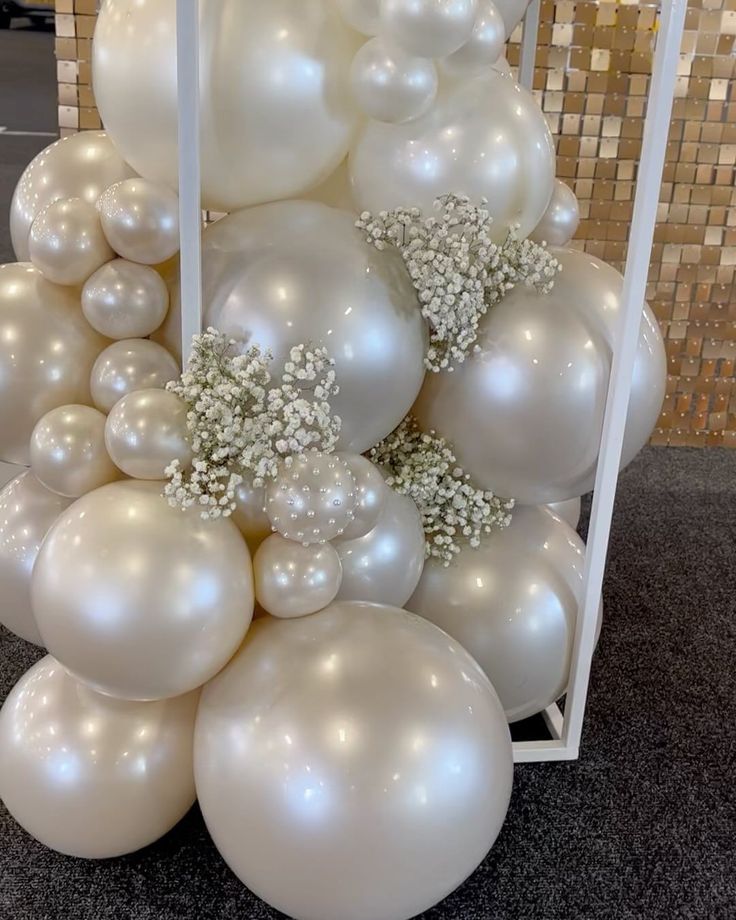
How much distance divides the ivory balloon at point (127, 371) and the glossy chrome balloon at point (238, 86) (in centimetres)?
26

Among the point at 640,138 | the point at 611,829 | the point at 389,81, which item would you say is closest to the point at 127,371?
the point at 389,81

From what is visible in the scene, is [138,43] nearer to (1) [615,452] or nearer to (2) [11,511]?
(2) [11,511]

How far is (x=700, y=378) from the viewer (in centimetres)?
318

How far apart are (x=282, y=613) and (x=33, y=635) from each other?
0.49 meters

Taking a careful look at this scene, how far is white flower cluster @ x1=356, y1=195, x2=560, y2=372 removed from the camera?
138cm

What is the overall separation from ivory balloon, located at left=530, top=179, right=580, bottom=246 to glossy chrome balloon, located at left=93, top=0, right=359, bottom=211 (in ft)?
1.37

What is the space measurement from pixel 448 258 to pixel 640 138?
1700 millimetres

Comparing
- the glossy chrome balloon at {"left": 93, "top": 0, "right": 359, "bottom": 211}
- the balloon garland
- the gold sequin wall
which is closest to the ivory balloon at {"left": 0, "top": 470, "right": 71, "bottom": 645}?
the balloon garland

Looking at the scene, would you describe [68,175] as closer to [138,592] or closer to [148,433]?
[148,433]

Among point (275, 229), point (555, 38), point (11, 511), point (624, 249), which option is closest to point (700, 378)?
point (624, 249)

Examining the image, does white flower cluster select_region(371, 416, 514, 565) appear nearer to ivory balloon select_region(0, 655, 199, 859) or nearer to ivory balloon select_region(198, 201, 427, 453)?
ivory balloon select_region(198, 201, 427, 453)

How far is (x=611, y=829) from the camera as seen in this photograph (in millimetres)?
1591

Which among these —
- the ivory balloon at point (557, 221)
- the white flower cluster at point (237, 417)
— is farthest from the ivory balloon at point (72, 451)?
the ivory balloon at point (557, 221)

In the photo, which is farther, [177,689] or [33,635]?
[33,635]
